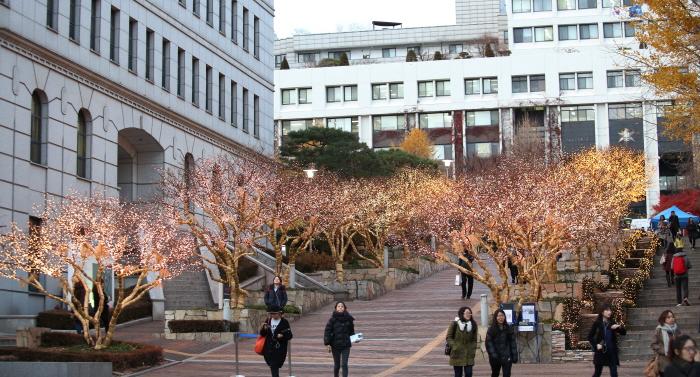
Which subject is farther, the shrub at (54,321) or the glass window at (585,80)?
the glass window at (585,80)

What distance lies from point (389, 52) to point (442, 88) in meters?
23.9

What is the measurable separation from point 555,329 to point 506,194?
788cm

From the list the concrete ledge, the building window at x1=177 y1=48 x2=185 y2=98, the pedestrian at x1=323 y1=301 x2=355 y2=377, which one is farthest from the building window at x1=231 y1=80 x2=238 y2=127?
the pedestrian at x1=323 y1=301 x2=355 y2=377

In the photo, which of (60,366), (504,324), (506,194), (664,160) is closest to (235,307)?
(506,194)

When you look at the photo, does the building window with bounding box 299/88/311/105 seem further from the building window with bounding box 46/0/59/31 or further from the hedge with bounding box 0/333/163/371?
the hedge with bounding box 0/333/163/371

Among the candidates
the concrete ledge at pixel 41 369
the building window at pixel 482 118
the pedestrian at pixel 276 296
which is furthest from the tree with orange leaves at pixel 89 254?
the building window at pixel 482 118

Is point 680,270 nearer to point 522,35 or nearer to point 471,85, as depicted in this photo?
point 471,85

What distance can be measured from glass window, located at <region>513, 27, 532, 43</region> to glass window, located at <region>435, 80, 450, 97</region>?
7.72 m

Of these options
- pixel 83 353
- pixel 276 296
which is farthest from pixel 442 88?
pixel 83 353

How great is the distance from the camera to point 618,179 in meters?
52.7

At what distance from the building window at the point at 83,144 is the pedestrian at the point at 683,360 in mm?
29791

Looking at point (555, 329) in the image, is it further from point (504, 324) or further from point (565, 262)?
point (565, 262)

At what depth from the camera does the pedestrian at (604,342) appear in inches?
750

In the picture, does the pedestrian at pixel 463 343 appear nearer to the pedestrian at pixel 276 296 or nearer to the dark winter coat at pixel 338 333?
the dark winter coat at pixel 338 333
